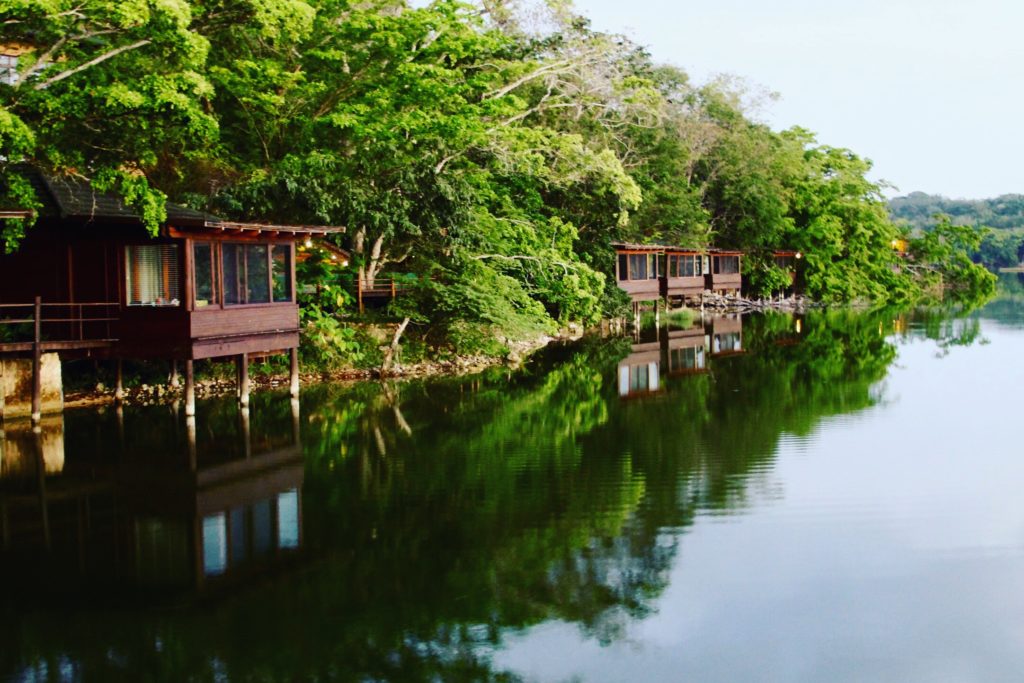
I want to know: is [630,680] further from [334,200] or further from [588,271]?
[588,271]

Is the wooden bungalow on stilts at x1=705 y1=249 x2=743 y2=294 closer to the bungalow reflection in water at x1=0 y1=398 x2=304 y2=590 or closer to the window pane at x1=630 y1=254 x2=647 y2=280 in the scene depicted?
Answer: the window pane at x1=630 y1=254 x2=647 y2=280

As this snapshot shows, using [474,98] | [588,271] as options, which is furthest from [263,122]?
[588,271]

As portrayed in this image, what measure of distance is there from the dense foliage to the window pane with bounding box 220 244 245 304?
161 cm

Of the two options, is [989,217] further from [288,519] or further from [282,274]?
[288,519]

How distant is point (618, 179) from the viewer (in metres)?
33.6

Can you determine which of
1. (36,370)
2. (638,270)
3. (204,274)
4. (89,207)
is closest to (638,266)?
(638,270)

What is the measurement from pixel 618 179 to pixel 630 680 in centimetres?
2732

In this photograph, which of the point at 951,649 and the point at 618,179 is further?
the point at 618,179

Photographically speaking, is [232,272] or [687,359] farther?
[687,359]

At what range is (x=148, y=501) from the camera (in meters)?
12.6

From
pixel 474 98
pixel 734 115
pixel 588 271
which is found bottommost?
pixel 588 271

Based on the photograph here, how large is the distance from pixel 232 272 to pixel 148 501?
7492 millimetres

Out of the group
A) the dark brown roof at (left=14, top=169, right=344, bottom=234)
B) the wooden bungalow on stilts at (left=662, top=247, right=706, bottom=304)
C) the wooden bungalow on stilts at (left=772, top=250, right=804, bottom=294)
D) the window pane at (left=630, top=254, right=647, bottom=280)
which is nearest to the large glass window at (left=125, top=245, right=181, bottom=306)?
the dark brown roof at (left=14, top=169, right=344, bottom=234)

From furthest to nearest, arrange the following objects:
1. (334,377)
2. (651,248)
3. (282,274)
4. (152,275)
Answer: (651,248) < (334,377) < (282,274) < (152,275)
